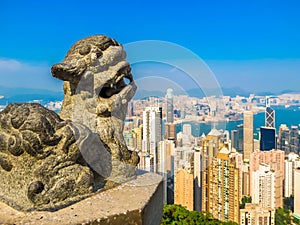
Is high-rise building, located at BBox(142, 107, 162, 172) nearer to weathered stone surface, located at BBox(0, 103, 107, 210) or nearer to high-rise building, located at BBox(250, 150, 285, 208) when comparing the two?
weathered stone surface, located at BBox(0, 103, 107, 210)

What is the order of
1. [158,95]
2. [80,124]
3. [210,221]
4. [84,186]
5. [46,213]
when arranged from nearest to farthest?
1. [46,213]
2. [84,186]
3. [80,124]
4. [158,95]
5. [210,221]

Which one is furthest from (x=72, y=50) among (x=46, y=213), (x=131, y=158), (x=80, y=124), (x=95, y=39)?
(x=46, y=213)

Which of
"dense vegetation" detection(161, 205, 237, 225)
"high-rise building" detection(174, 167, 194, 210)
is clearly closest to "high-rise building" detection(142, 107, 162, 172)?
"high-rise building" detection(174, 167, 194, 210)

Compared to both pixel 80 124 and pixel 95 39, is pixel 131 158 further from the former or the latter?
pixel 95 39

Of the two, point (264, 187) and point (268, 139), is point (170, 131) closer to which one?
point (264, 187)

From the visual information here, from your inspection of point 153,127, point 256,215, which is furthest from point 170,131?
point 256,215

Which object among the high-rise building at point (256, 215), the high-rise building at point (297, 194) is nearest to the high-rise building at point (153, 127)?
the high-rise building at point (256, 215)
